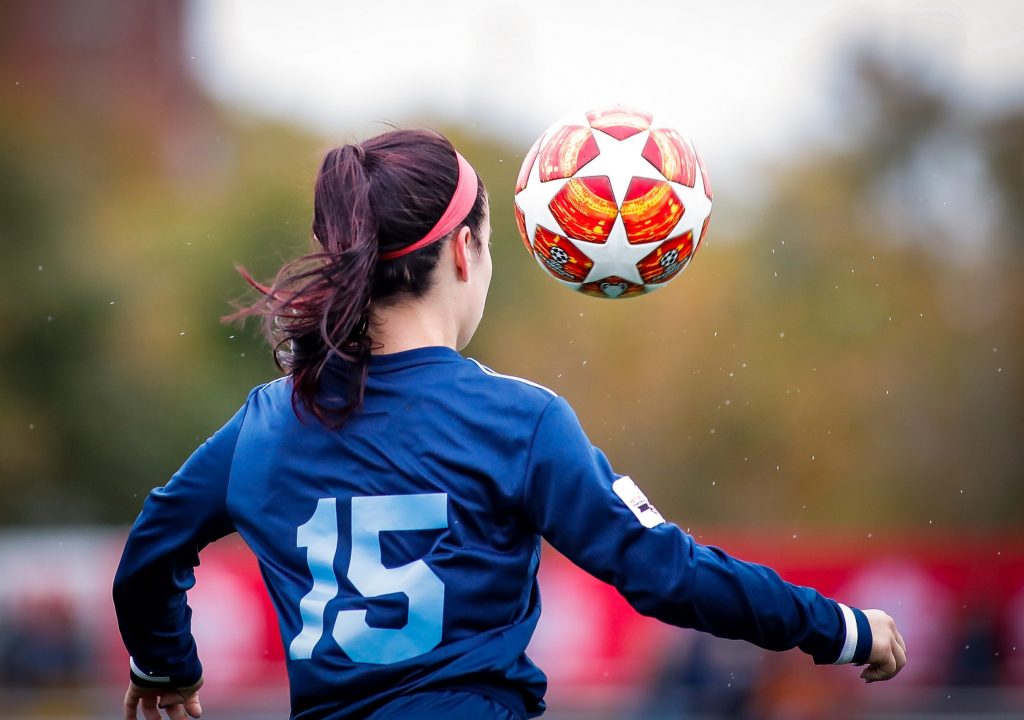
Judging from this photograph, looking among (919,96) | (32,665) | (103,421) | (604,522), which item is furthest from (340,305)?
(919,96)

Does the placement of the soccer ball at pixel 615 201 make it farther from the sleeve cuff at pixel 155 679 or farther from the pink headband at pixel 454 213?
the sleeve cuff at pixel 155 679

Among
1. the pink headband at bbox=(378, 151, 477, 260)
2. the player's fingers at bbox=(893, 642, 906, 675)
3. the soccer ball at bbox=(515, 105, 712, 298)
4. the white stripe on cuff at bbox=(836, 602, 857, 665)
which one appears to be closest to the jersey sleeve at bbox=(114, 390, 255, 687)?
the pink headband at bbox=(378, 151, 477, 260)

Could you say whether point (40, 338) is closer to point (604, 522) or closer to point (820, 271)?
point (820, 271)

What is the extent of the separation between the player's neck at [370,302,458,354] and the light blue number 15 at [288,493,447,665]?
0.31 meters

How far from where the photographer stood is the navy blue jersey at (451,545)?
2188 millimetres

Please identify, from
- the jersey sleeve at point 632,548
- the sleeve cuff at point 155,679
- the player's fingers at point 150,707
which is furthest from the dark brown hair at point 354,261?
the player's fingers at point 150,707

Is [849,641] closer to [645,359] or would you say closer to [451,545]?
[451,545]

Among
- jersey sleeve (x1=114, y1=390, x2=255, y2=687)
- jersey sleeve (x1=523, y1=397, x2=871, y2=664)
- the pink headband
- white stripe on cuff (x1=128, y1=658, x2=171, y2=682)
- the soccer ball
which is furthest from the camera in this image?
the soccer ball

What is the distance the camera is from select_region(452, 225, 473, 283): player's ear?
240 cm

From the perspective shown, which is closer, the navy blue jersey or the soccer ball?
the navy blue jersey

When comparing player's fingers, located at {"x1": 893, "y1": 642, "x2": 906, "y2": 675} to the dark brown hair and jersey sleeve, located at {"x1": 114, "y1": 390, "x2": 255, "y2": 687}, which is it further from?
jersey sleeve, located at {"x1": 114, "y1": 390, "x2": 255, "y2": 687}

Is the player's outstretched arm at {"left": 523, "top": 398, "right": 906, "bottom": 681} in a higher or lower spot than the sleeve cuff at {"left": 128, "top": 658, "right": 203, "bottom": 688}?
higher

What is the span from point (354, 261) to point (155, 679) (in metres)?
1.20

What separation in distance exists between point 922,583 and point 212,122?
32011 mm
